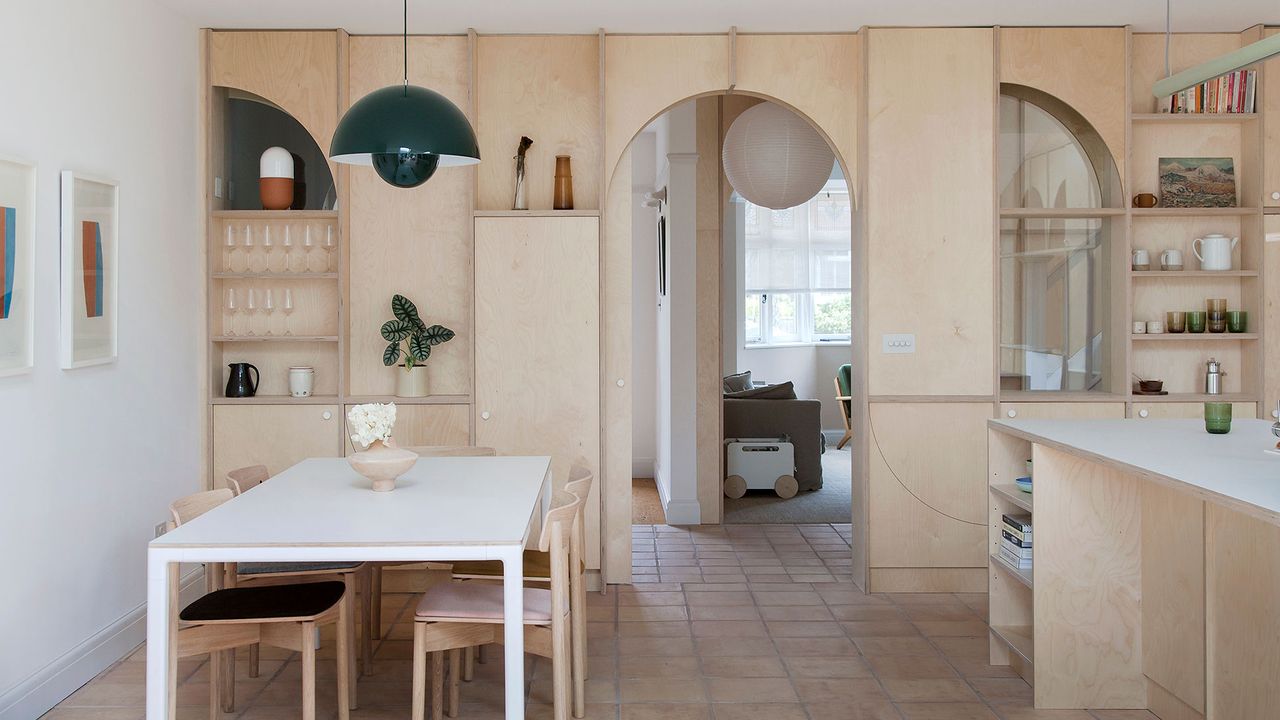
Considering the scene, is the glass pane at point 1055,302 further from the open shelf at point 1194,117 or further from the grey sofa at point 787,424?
the grey sofa at point 787,424

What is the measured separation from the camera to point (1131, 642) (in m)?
3.42

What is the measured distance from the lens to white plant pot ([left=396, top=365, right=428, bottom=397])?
16.2 ft

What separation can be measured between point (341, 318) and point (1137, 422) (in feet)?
11.6

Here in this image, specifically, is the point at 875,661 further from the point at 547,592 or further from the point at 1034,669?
the point at 547,592

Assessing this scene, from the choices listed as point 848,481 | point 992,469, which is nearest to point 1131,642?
point 992,469

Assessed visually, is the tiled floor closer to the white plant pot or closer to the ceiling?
the white plant pot

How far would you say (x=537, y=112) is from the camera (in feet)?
16.5

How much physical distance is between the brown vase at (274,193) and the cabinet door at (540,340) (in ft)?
3.24

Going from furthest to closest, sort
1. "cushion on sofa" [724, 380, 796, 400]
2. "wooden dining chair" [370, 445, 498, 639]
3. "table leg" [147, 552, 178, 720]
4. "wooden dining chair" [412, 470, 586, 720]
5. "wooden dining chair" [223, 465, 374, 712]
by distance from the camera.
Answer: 1. "cushion on sofa" [724, 380, 796, 400]
2. "wooden dining chair" [370, 445, 498, 639]
3. "wooden dining chair" [223, 465, 374, 712]
4. "wooden dining chair" [412, 470, 586, 720]
5. "table leg" [147, 552, 178, 720]

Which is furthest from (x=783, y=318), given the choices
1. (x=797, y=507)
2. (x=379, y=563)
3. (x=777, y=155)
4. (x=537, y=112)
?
(x=379, y=563)

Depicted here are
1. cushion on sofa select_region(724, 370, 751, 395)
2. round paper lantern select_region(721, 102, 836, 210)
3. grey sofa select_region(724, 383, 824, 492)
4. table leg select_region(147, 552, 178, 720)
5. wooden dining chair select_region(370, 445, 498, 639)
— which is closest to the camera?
table leg select_region(147, 552, 178, 720)

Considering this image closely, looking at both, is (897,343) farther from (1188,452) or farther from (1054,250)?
(1188,452)

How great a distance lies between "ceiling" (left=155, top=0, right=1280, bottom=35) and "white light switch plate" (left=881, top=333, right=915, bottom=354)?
1491mm

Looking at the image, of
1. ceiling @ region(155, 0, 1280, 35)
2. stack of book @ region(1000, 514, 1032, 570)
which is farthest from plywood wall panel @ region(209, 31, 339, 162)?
stack of book @ region(1000, 514, 1032, 570)
